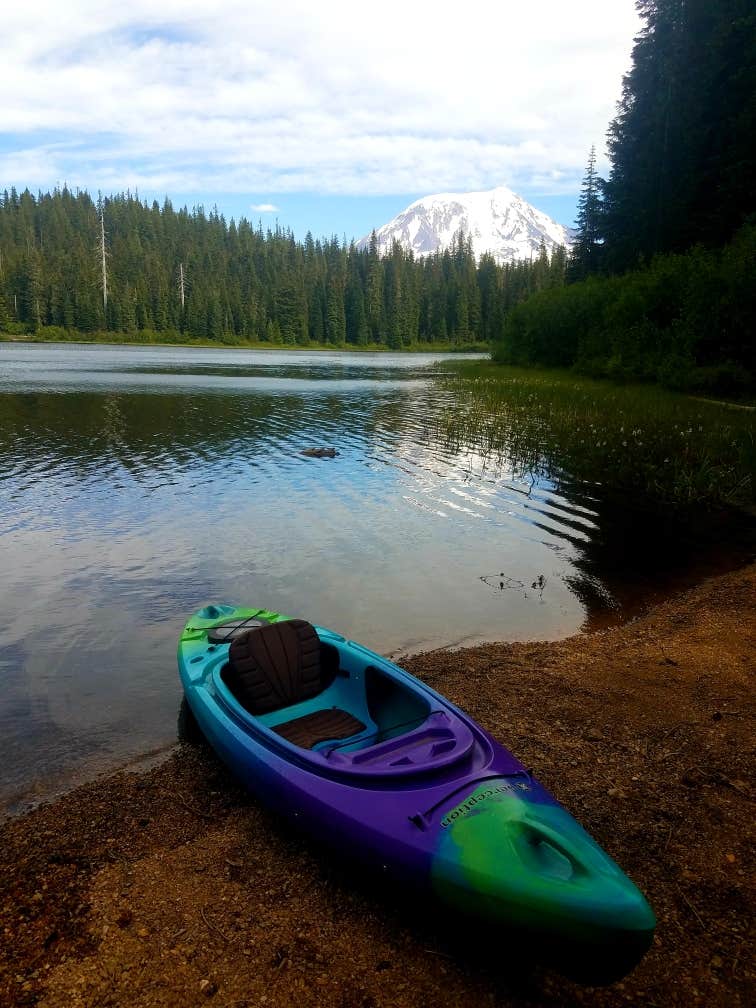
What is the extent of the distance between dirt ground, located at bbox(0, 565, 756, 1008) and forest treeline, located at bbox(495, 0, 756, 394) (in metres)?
28.4

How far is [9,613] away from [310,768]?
7536mm

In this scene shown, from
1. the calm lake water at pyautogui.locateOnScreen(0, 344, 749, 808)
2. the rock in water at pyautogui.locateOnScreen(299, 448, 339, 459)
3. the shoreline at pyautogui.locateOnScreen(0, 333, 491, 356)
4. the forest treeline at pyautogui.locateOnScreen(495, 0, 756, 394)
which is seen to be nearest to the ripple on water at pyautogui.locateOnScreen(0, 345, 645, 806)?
the calm lake water at pyautogui.locateOnScreen(0, 344, 749, 808)

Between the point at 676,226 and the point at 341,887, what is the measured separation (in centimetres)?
4840

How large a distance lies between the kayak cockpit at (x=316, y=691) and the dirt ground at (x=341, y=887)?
2.61 ft

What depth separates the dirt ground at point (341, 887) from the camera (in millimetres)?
3967

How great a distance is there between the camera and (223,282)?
14762 centimetres

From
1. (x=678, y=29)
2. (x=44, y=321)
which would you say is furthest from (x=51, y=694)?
(x=44, y=321)

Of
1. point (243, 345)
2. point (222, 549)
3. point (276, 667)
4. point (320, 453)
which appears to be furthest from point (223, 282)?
point (276, 667)

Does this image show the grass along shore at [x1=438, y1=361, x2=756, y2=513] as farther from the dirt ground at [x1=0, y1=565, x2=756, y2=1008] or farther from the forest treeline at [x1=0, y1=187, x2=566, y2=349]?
the forest treeline at [x1=0, y1=187, x2=566, y2=349]

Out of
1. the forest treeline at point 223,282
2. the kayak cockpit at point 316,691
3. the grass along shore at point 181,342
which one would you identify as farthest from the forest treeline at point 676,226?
the grass along shore at point 181,342

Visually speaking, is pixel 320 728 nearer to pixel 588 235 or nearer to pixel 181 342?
pixel 588 235

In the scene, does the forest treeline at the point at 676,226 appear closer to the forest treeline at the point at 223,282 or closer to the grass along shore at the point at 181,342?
the forest treeline at the point at 223,282

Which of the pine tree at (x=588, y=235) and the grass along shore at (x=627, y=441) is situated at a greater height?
the pine tree at (x=588, y=235)

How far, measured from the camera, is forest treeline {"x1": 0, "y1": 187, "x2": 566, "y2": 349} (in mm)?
122062
